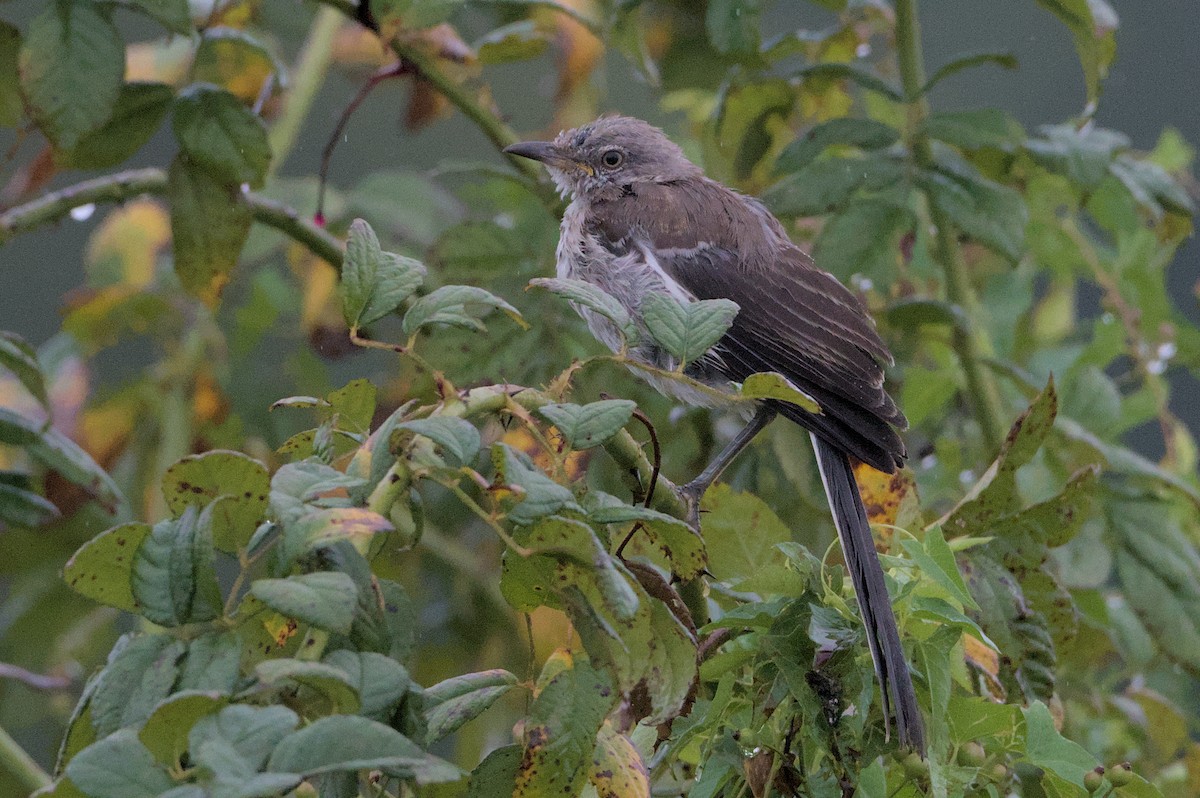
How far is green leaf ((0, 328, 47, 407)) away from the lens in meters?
1.95

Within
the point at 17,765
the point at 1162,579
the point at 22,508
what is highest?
the point at 1162,579

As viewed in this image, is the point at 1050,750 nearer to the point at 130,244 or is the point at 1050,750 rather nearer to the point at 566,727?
the point at 566,727

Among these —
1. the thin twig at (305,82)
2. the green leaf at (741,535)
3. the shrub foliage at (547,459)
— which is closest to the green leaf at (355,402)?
the shrub foliage at (547,459)

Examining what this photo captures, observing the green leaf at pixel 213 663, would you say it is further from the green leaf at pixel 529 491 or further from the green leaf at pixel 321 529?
the green leaf at pixel 529 491

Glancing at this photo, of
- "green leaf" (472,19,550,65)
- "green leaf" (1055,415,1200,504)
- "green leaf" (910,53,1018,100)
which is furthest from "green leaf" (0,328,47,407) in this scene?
"green leaf" (1055,415,1200,504)

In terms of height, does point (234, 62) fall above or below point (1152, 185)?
below

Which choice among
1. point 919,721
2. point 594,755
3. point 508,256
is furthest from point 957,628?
point 508,256

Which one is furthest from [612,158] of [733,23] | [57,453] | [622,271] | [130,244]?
[57,453]

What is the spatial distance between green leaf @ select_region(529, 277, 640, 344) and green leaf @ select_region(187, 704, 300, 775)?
47 cm

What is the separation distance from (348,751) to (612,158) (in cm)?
239

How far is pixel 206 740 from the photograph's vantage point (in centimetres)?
79

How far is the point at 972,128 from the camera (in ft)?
7.97

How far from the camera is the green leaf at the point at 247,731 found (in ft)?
2.59

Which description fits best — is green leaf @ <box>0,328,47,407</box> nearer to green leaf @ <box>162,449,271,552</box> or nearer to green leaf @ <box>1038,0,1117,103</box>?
green leaf @ <box>162,449,271,552</box>
